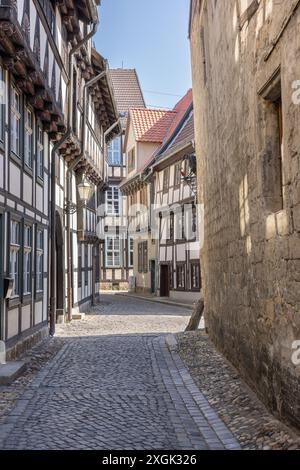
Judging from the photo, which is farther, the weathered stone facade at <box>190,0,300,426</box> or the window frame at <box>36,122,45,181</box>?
the window frame at <box>36,122,45,181</box>

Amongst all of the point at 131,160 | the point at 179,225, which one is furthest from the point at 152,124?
the point at 179,225

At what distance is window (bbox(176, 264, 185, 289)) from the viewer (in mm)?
27891

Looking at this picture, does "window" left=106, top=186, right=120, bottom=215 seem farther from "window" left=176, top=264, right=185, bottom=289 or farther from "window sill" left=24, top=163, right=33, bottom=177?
"window sill" left=24, top=163, right=33, bottom=177

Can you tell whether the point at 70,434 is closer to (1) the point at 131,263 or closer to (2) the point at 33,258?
A: (2) the point at 33,258

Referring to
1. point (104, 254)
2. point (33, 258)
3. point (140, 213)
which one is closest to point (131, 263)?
point (104, 254)

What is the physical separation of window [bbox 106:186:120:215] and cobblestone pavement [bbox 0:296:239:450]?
3195 cm

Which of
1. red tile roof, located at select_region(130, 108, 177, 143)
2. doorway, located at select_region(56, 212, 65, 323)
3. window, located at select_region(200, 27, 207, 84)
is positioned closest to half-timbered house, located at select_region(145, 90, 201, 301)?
red tile roof, located at select_region(130, 108, 177, 143)

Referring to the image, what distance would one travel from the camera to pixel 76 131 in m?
18.8

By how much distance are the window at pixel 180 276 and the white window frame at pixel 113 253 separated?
53.8ft

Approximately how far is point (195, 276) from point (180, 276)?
220cm

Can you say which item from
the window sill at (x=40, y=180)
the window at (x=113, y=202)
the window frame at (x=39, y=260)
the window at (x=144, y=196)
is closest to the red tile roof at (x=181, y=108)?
the window at (x=144, y=196)

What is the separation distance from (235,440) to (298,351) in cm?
94

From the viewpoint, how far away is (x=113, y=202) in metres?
44.4

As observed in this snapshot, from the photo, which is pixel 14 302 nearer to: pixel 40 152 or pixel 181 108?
pixel 40 152
